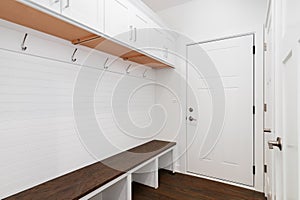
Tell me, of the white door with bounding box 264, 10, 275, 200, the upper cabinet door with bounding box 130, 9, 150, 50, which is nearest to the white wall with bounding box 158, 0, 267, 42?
the white door with bounding box 264, 10, 275, 200

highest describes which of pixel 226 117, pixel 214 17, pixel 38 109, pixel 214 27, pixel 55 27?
pixel 214 17

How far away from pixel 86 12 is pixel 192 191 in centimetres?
239

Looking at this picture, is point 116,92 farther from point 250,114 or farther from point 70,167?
point 250,114

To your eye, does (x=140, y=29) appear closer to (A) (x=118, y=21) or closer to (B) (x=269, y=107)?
(A) (x=118, y=21)

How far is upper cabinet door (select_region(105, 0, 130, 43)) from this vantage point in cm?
171

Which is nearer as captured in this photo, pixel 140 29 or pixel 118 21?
pixel 118 21

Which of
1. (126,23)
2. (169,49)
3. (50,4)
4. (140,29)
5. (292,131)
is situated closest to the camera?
(292,131)

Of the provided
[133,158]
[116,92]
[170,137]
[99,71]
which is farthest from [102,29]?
A: [170,137]

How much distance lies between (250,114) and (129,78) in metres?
1.76

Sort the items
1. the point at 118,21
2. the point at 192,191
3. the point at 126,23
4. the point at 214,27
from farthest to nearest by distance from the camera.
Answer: the point at 214,27 < the point at 192,191 < the point at 126,23 < the point at 118,21

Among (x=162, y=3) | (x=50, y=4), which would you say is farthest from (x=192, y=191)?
(x=162, y=3)

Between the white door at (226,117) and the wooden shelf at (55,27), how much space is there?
128 centimetres

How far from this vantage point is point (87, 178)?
1.67 m

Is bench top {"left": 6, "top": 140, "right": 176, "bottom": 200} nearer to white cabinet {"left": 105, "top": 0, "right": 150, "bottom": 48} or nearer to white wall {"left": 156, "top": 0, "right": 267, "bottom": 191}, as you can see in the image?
white wall {"left": 156, "top": 0, "right": 267, "bottom": 191}
